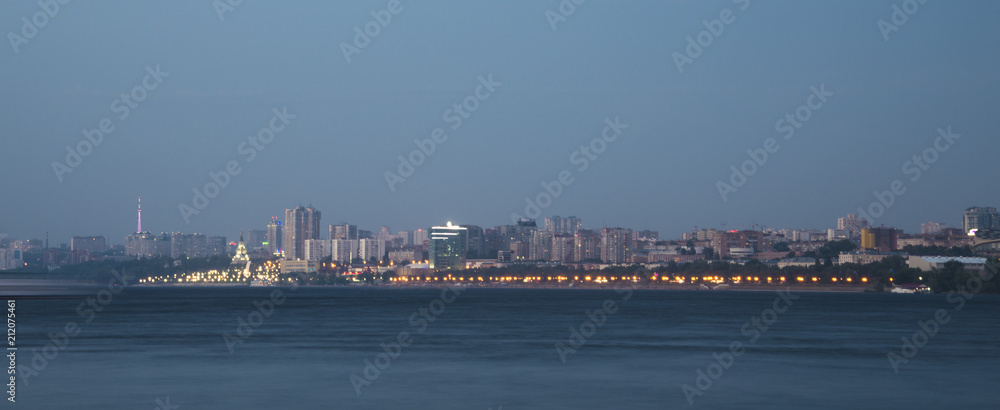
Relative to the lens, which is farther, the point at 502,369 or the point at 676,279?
the point at 676,279

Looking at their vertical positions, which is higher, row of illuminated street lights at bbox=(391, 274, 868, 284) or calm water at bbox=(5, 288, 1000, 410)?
calm water at bbox=(5, 288, 1000, 410)

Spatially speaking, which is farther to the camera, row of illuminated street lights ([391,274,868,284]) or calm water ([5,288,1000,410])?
row of illuminated street lights ([391,274,868,284])

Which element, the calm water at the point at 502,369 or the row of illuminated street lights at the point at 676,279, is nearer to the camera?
the calm water at the point at 502,369

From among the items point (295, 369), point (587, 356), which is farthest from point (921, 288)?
point (295, 369)

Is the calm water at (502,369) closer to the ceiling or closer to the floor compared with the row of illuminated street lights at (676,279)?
closer to the ceiling

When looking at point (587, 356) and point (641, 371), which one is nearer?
point (641, 371)

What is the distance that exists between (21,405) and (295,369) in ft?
26.2

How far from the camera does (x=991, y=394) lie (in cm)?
2281

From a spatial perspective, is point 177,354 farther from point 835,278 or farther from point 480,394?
point 835,278

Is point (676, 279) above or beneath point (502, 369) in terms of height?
beneath

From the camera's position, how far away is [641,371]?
26938 millimetres

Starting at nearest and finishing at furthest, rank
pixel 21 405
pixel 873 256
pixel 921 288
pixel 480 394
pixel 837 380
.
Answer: pixel 21 405, pixel 480 394, pixel 837 380, pixel 921 288, pixel 873 256

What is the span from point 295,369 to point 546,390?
298 inches

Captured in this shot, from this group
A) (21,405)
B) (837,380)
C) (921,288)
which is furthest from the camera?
(921,288)
